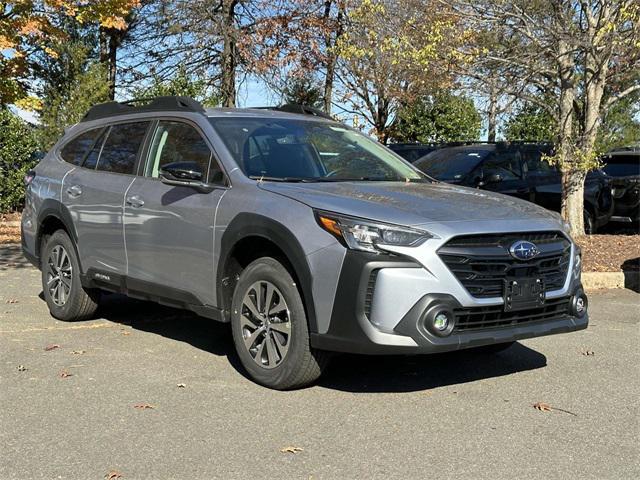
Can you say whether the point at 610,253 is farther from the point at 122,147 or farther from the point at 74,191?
the point at 74,191

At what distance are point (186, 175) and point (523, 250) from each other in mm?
2338

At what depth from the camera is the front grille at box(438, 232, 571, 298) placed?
4422mm

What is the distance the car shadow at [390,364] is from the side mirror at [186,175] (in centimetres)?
132

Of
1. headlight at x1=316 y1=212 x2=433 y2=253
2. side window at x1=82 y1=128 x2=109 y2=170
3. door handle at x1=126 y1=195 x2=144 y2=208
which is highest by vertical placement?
side window at x1=82 y1=128 x2=109 y2=170

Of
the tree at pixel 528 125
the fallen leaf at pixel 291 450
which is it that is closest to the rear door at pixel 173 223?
A: the fallen leaf at pixel 291 450

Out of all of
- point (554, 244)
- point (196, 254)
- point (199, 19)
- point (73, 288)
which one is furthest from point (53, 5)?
point (554, 244)

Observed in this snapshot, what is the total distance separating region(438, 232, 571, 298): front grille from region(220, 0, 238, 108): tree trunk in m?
15.8

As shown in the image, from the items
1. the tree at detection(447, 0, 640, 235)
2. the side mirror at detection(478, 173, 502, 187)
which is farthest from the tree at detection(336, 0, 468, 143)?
the side mirror at detection(478, 173, 502, 187)

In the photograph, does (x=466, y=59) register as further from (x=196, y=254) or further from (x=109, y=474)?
(x=109, y=474)

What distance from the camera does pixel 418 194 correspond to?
5.09 m

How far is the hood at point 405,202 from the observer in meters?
4.50

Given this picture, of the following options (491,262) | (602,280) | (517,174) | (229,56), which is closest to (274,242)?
(491,262)

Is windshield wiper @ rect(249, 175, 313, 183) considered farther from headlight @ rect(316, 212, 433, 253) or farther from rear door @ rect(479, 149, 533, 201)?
rear door @ rect(479, 149, 533, 201)

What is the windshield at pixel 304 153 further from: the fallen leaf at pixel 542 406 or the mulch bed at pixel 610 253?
the mulch bed at pixel 610 253
